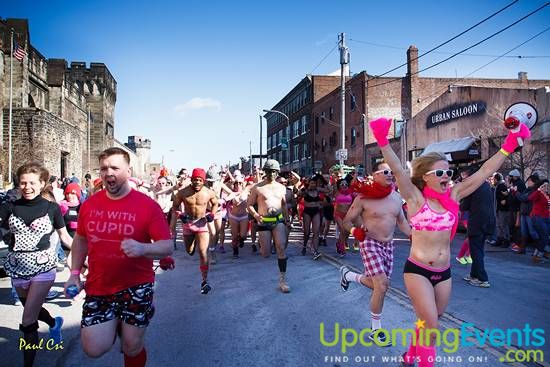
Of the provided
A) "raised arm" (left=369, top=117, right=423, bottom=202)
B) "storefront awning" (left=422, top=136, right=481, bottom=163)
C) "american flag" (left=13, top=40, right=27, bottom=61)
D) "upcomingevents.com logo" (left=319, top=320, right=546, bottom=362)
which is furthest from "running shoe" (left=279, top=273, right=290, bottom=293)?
"american flag" (left=13, top=40, right=27, bottom=61)

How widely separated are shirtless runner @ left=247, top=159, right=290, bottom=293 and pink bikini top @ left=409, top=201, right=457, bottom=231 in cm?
343

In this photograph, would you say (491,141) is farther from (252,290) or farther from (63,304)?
(63,304)

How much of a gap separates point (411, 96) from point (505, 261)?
27.5 meters

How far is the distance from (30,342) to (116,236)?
5.25ft

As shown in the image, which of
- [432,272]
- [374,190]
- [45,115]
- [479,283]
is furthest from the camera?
[45,115]

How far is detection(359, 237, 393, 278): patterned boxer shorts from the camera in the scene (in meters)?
4.42

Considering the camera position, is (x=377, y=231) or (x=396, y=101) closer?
(x=377, y=231)

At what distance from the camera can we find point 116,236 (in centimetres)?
297

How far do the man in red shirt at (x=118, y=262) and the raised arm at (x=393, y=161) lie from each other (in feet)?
6.17

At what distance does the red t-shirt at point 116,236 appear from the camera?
2963 mm

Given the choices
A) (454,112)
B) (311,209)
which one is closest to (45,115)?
(311,209)

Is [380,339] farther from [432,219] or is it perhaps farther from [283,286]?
[283,286]

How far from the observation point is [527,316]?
16.7 ft

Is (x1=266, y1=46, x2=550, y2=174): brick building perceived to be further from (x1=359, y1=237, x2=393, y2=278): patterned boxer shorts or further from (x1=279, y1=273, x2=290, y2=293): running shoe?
(x1=359, y1=237, x2=393, y2=278): patterned boxer shorts
